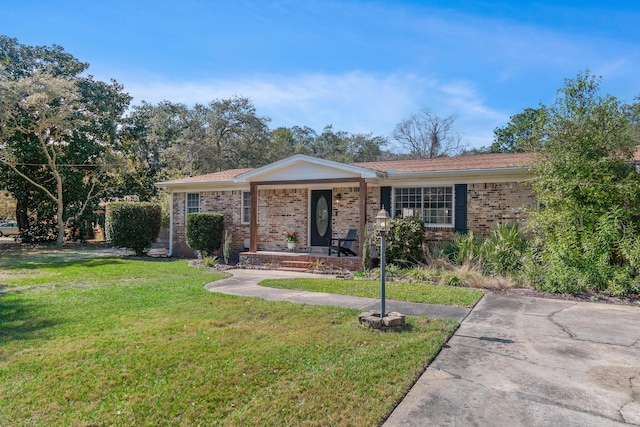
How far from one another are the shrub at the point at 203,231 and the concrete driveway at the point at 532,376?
31.0ft

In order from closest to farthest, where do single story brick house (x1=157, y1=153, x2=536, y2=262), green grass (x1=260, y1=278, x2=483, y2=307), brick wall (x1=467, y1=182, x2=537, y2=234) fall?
green grass (x1=260, y1=278, x2=483, y2=307) < brick wall (x1=467, y1=182, x2=537, y2=234) < single story brick house (x1=157, y1=153, x2=536, y2=262)

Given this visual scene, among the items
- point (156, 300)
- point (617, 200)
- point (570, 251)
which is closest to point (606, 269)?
point (570, 251)

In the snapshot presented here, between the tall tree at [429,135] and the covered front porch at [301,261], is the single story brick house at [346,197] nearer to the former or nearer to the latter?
the covered front porch at [301,261]

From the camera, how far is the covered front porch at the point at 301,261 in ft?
37.1

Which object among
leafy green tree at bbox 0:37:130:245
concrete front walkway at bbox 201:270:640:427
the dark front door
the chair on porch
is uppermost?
leafy green tree at bbox 0:37:130:245

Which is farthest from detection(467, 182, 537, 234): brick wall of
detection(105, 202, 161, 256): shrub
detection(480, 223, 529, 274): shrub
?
detection(105, 202, 161, 256): shrub

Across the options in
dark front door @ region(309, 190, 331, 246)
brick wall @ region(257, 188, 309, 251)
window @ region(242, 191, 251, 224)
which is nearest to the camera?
dark front door @ region(309, 190, 331, 246)

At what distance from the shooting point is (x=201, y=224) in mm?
13414

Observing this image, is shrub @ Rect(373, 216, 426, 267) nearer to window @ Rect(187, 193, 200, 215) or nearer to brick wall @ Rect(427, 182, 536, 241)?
brick wall @ Rect(427, 182, 536, 241)

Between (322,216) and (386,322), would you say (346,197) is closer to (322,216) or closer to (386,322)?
(322,216)

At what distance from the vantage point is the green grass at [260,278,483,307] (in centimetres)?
736

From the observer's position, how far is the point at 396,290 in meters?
8.23

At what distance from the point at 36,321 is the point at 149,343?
225 cm

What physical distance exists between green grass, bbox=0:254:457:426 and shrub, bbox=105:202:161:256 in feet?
25.6
